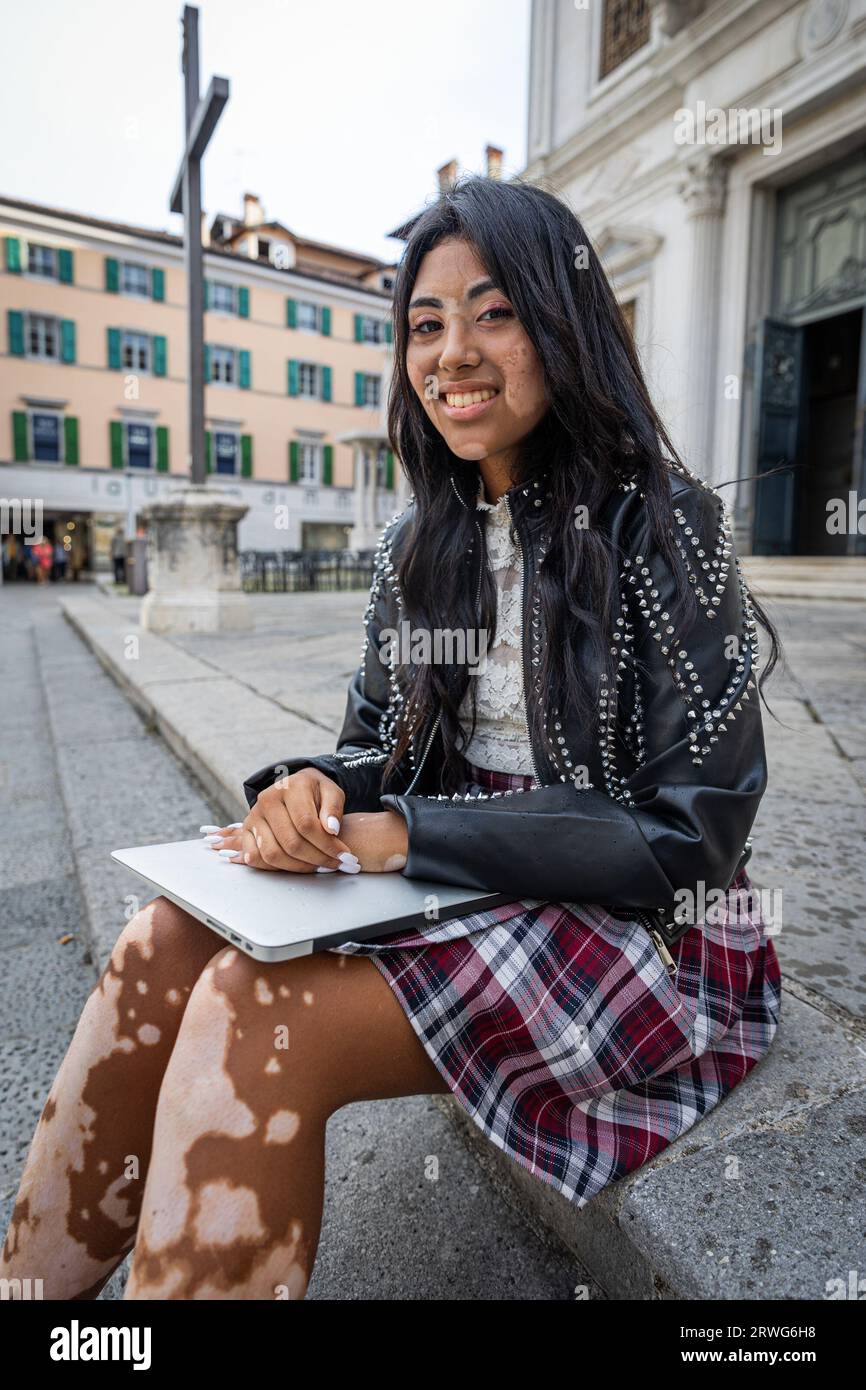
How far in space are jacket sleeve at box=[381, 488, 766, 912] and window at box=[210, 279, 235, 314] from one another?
29.0 m

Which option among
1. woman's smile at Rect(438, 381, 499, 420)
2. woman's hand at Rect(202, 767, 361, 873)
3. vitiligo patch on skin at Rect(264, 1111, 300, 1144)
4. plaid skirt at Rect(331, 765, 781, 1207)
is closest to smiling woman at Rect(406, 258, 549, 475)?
woman's smile at Rect(438, 381, 499, 420)

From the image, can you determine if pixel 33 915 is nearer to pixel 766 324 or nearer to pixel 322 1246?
pixel 322 1246

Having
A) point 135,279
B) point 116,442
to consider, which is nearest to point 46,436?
point 116,442

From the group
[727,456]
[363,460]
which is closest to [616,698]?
[727,456]

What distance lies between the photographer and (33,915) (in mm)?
2285

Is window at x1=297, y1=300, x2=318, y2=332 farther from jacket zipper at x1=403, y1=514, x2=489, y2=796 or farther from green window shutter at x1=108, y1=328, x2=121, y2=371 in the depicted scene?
jacket zipper at x1=403, y1=514, x2=489, y2=796

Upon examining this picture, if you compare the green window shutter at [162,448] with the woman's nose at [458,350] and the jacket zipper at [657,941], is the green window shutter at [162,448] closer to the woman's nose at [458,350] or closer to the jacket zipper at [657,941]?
the woman's nose at [458,350]

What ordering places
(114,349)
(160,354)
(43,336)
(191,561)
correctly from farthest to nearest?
1. (160,354)
2. (114,349)
3. (43,336)
4. (191,561)

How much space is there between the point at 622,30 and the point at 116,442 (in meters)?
18.9

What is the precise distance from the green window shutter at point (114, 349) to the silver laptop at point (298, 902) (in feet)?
90.2

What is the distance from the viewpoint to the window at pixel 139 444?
2522 cm

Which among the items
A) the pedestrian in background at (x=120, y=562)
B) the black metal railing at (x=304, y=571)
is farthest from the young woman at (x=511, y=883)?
the pedestrian in background at (x=120, y=562)

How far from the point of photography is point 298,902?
93 centimetres

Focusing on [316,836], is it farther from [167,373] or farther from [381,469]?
[167,373]
